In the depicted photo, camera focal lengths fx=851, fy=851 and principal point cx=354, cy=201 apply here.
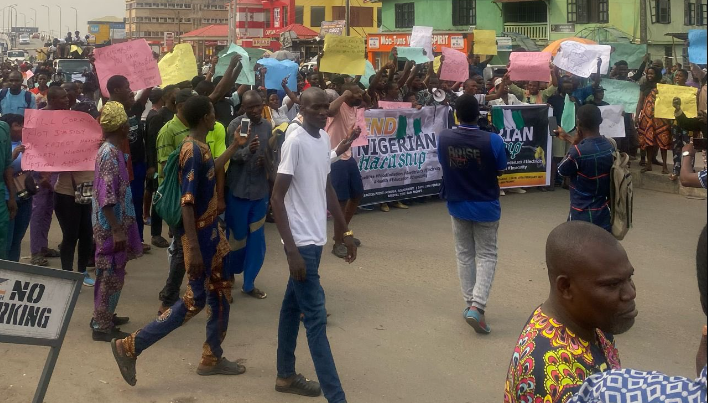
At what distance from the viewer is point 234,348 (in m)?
5.88

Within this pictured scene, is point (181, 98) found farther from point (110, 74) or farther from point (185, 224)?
point (185, 224)

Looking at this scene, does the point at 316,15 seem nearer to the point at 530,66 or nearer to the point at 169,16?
the point at 169,16

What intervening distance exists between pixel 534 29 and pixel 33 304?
4305 cm

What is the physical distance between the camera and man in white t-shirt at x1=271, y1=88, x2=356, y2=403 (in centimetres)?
459

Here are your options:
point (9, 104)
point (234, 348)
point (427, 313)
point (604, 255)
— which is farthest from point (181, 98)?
point (9, 104)

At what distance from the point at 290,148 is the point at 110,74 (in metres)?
3.28

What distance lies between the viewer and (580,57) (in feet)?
36.5

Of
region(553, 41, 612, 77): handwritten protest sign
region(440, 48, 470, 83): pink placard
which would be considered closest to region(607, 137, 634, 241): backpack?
region(553, 41, 612, 77): handwritten protest sign

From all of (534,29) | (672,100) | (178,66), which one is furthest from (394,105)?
(534,29)

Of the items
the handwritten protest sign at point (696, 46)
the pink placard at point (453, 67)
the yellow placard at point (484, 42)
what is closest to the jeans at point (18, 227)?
the handwritten protest sign at point (696, 46)

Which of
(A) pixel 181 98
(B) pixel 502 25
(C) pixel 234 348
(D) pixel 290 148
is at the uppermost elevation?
(B) pixel 502 25

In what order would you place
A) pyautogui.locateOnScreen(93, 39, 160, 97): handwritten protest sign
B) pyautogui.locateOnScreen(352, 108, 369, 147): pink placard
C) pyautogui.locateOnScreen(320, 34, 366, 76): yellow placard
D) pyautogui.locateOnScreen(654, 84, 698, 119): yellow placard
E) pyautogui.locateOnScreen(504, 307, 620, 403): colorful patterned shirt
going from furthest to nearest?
pyautogui.locateOnScreen(654, 84, 698, 119): yellow placard
pyautogui.locateOnScreen(352, 108, 369, 147): pink placard
pyautogui.locateOnScreen(320, 34, 366, 76): yellow placard
pyautogui.locateOnScreen(93, 39, 160, 97): handwritten protest sign
pyautogui.locateOnScreen(504, 307, 620, 403): colorful patterned shirt

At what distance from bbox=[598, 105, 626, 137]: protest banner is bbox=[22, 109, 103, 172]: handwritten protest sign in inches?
287

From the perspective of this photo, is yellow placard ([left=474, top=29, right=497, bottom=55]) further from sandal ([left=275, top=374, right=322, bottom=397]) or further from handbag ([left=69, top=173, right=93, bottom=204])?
sandal ([left=275, top=374, right=322, bottom=397])
